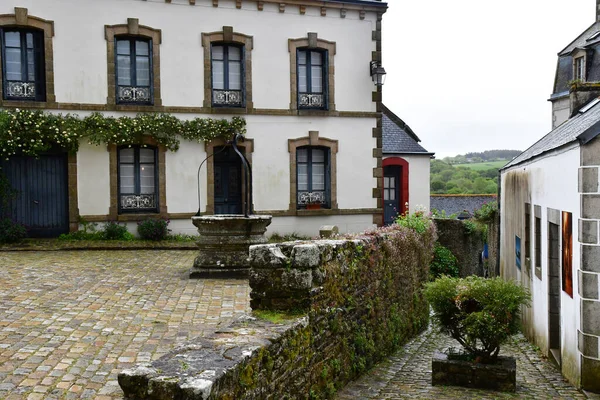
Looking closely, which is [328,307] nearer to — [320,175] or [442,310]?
[442,310]

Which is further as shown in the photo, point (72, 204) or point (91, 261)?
point (72, 204)

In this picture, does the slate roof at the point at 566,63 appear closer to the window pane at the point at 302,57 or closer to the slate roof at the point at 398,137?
the slate roof at the point at 398,137

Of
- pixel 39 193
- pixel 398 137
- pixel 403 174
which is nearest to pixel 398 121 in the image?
pixel 398 137

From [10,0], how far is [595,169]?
13.3 meters

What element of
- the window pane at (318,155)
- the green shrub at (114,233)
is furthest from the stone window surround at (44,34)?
the window pane at (318,155)

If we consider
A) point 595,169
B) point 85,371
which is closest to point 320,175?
point 595,169

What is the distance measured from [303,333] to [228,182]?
11.5 m

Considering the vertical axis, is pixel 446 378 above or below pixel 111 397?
below

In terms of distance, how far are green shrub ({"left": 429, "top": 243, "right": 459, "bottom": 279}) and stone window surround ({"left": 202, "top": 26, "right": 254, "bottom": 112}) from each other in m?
6.83

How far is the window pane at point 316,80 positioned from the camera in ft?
57.4

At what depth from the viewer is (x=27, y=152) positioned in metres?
14.6

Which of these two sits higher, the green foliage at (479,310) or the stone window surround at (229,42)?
the stone window surround at (229,42)

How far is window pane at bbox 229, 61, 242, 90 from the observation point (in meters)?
16.7

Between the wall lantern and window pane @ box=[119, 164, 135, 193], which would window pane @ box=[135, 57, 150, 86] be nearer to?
window pane @ box=[119, 164, 135, 193]
